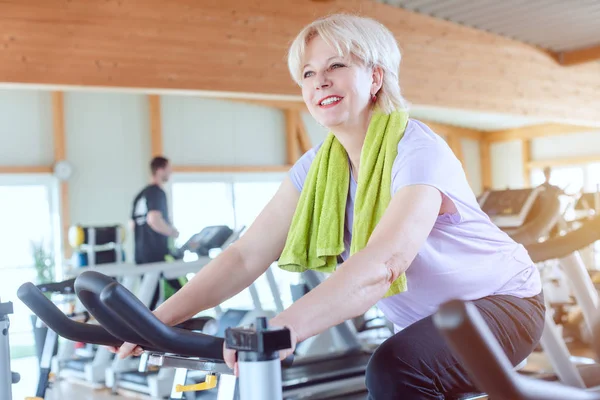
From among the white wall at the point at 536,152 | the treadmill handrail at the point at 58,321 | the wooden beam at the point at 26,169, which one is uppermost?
the white wall at the point at 536,152

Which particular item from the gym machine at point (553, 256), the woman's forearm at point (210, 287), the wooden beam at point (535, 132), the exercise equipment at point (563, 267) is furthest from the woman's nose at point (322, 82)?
the wooden beam at point (535, 132)

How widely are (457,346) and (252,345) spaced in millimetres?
282

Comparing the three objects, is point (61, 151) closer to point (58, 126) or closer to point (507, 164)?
point (58, 126)

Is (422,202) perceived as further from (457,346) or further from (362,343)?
(362,343)

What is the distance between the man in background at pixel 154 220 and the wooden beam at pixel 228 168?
3.87m

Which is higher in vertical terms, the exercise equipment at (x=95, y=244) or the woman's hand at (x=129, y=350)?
the exercise equipment at (x=95, y=244)

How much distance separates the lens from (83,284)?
3.29ft

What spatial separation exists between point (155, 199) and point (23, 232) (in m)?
3.62

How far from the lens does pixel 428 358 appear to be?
123 centimetres

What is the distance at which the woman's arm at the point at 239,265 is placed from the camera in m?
1.41

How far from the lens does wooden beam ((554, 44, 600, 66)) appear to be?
8305mm

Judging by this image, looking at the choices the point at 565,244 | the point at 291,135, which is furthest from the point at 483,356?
the point at 291,135

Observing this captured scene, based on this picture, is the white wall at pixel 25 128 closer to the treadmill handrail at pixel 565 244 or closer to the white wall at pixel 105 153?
the white wall at pixel 105 153

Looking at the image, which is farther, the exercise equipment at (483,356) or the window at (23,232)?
the window at (23,232)
